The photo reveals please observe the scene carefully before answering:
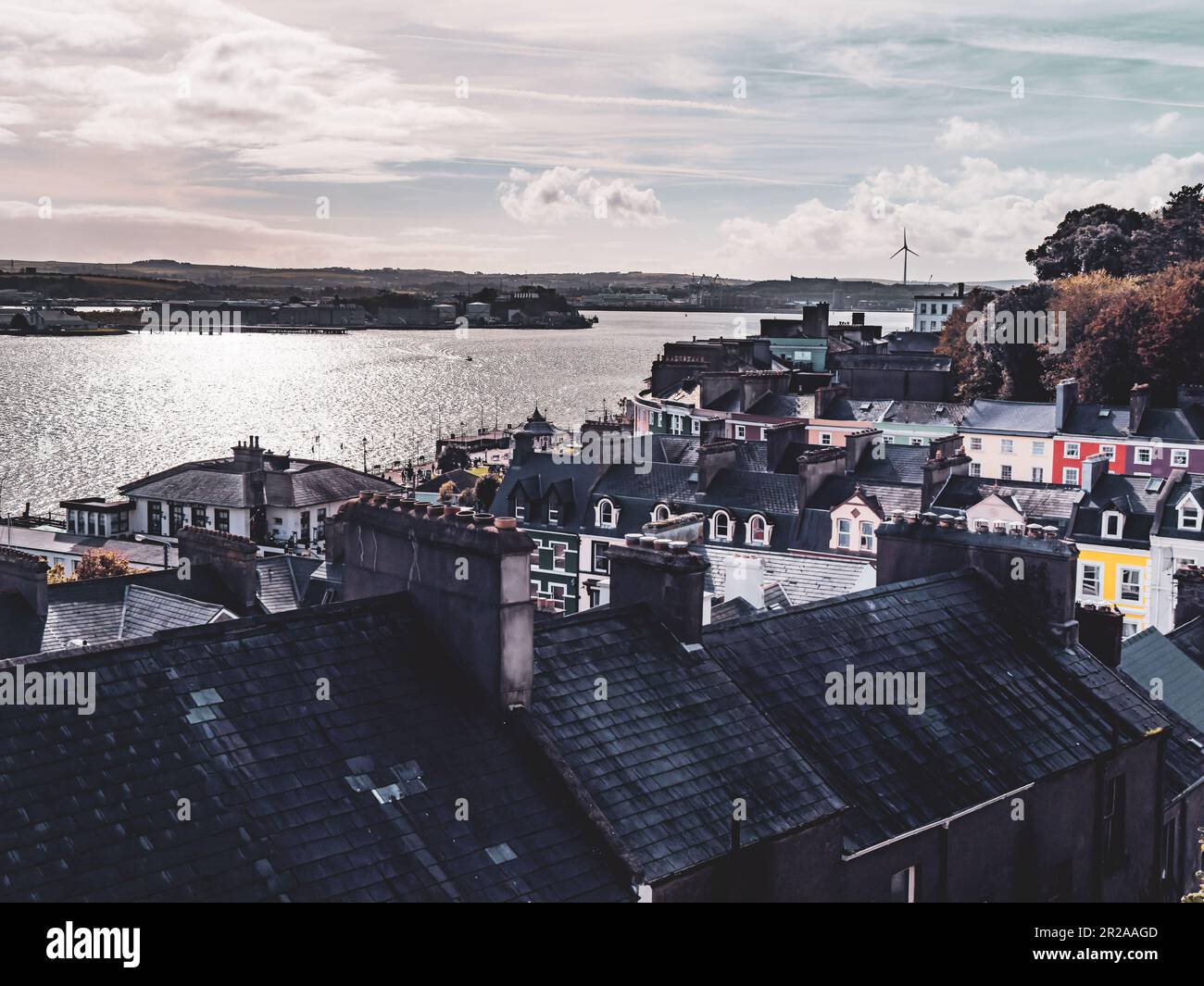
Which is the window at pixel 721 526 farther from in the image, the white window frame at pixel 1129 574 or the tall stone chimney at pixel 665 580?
the tall stone chimney at pixel 665 580

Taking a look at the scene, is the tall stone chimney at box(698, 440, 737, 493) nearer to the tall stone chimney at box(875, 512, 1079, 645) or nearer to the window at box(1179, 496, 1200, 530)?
the window at box(1179, 496, 1200, 530)

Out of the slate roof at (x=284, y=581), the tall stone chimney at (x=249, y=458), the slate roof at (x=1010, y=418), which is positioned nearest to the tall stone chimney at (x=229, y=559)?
the slate roof at (x=284, y=581)

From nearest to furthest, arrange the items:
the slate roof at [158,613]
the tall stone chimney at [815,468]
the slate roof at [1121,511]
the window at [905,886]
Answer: the window at [905,886] < the slate roof at [158,613] < the slate roof at [1121,511] < the tall stone chimney at [815,468]

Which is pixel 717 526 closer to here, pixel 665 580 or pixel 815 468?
pixel 815 468

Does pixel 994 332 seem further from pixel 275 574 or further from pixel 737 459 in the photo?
pixel 275 574
